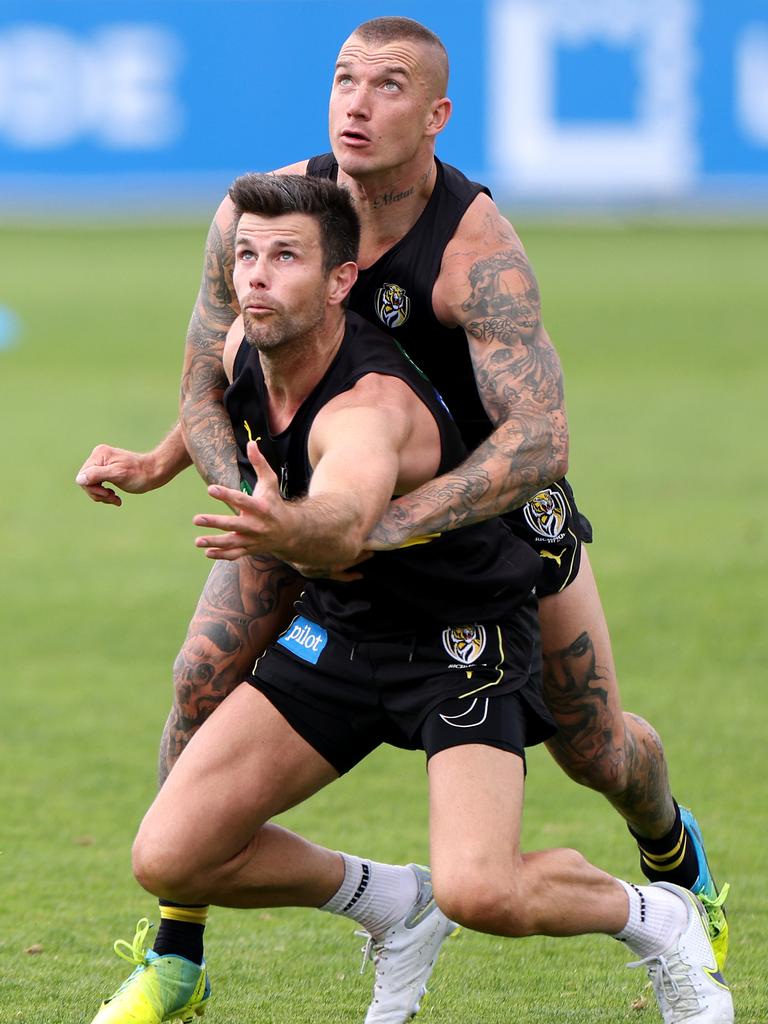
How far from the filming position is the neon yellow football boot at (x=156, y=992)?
522 centimetres

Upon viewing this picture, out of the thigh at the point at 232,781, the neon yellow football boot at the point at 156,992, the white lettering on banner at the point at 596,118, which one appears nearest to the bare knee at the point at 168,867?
the thigh at the point at 232,781

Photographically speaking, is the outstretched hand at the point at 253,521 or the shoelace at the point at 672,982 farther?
the shoelace at the point at 672,982

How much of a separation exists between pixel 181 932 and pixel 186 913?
0.06 meters

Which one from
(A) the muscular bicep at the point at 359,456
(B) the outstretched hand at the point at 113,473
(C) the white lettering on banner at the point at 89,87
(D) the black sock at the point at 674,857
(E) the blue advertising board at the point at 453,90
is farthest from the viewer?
(C) the white lettering on banner at the point at 89,87

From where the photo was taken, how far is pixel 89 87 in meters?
33.2

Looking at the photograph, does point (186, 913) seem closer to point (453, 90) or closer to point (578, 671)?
point (578, 671)

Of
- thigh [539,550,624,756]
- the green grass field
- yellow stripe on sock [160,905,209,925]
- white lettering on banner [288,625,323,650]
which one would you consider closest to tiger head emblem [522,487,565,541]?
thigh [539,550,624,756]

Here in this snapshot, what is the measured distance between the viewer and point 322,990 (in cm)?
573

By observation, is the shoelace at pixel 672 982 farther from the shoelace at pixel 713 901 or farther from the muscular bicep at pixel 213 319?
the muscular bicep at pixel 213 319

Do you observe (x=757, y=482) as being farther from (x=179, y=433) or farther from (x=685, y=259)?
(x=685, y=259)

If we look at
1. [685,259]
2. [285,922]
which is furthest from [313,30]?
[285,922]

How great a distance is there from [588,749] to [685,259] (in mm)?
26347

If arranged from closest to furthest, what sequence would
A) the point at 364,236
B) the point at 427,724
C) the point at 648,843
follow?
the point at 427,724, the point at 364,236, the point at 648,843

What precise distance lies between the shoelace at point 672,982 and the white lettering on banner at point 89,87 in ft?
96.8
